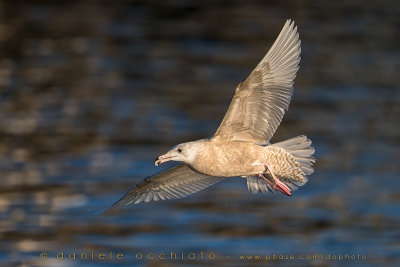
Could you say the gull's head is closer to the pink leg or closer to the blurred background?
the pink leg

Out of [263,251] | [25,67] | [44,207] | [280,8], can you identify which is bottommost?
[263,251]

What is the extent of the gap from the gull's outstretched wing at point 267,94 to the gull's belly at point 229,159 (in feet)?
0.35

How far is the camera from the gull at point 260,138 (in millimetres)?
7402

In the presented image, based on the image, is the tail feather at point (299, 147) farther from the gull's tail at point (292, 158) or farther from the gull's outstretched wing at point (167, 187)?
the gull's outstretched wing at point (167, 187)

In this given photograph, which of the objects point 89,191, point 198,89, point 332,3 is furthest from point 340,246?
point 332,3

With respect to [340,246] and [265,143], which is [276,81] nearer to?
[265,143]

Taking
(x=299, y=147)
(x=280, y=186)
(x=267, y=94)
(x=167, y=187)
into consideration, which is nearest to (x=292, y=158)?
(x=299, y=147)

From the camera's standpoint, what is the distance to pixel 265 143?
7.72 m

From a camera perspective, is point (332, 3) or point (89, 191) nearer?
point (89, 191)

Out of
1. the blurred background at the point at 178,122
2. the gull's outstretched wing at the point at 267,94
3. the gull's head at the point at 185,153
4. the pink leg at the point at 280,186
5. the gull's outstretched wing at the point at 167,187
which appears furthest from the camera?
the blurred background at the point at 178,122

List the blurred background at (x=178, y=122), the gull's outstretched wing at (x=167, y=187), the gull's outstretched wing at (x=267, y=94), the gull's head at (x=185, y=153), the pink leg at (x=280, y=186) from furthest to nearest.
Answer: the blurred background at (x=178, y=122)
the gull's outstretched wing at (x=167, y=187)
the pink leg at (x=280, y=186)
the gull's outstretched wing at (x=267, y=94)
the gull's head at (x=185, y=153)

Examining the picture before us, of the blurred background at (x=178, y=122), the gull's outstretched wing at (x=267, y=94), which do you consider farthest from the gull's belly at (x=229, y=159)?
the blurred background at (x=178, y=122)

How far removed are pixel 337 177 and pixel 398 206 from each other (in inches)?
50.8

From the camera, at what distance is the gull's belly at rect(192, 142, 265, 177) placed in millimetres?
7379
